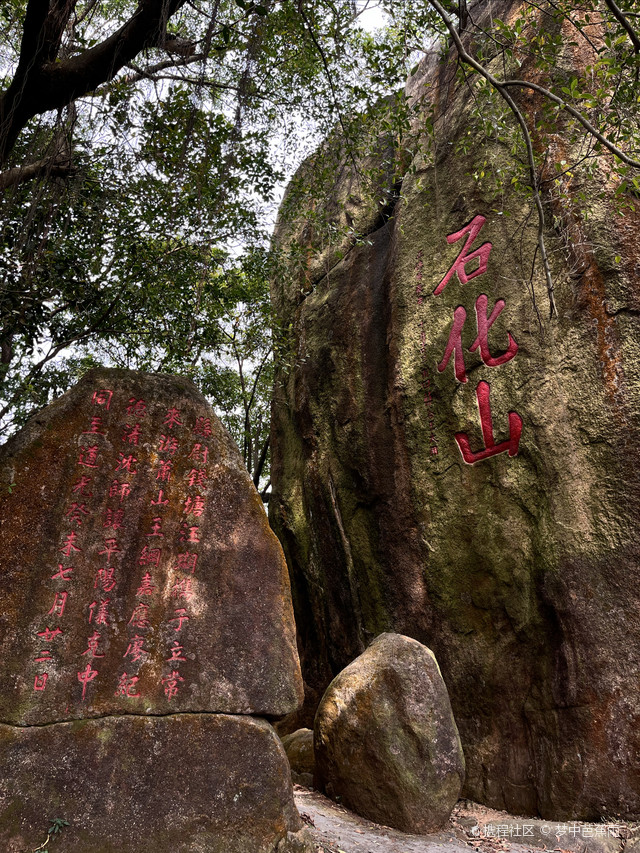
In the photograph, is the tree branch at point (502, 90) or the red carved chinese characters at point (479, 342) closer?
the tree branch at point (502, 90)

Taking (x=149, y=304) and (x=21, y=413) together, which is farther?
(x=149, y=304)

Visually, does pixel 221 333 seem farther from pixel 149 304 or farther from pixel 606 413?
pixel 606 413

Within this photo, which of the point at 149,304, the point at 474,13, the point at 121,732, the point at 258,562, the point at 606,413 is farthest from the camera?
the point at 474,13

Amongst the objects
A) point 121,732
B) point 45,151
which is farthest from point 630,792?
point 45,151

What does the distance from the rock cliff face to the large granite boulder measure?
2171mm

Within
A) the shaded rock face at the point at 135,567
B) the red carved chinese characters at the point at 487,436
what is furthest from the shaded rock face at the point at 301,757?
the red carved chinese characters at the point at 487,436

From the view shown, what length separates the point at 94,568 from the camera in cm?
362

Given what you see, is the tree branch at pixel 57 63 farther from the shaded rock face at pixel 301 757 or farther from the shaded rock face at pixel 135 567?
the shaded rock face at pixel 301 757

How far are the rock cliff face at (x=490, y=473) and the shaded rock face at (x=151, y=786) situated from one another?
91.3 inches

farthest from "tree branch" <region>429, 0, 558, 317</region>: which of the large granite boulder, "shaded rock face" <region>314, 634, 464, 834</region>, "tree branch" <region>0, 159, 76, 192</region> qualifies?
"shaded rock face" <region>314, 634, 464, 834</region>

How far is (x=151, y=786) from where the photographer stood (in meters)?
3.24

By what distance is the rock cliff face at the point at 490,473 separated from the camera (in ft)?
15.1

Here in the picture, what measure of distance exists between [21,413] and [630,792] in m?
5.04

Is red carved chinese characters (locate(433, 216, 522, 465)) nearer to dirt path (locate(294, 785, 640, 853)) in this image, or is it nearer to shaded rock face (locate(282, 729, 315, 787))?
dirt path (locate(294, 785, 640, 853))
